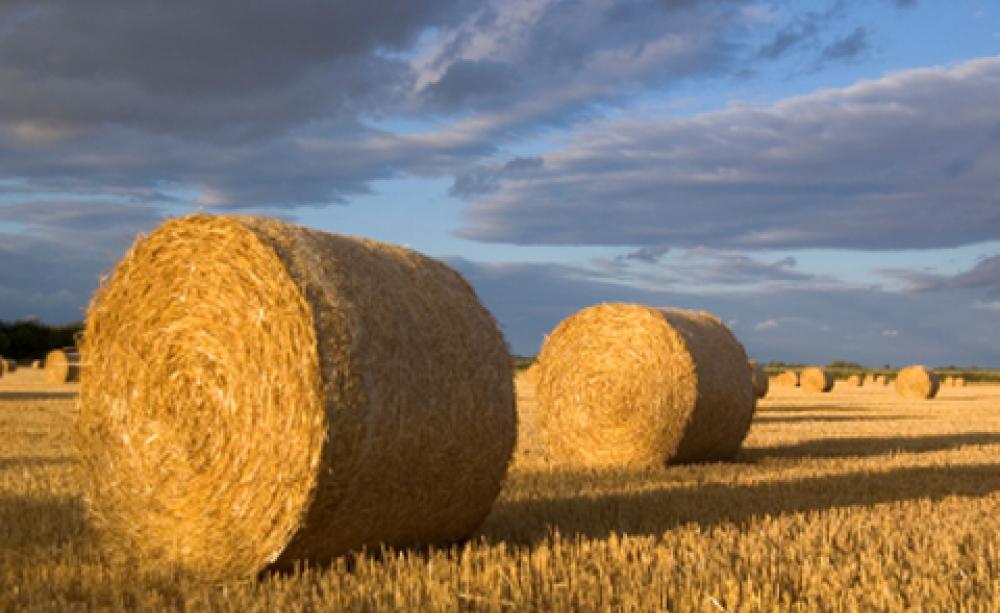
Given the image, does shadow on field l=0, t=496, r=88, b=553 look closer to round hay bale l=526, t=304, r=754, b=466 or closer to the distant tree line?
round hay bale l=526, t=304, r=754, b=466

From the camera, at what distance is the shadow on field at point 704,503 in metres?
7.00

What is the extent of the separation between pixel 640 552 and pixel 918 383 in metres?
31.5

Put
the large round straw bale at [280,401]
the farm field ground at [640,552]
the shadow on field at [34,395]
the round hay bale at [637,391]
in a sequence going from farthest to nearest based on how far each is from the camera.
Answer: the shadow on field at [34,395]
the round hay bale at [637,391]
the large round straw bale at [280,401]
the farm field ground at [640,552]

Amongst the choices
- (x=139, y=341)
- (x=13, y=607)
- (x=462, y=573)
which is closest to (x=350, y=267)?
(x=139, y=341)

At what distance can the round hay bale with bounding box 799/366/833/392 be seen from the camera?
3881cm

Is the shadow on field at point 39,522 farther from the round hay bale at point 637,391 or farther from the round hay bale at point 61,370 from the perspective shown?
the round hay bale at point 61,370

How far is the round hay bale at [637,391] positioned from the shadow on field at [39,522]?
577 centimetres

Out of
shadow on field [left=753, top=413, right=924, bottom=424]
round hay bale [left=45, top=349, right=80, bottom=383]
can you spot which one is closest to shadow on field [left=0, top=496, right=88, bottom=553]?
shadow on field [left=753, top=413, right=924, bottom=424]

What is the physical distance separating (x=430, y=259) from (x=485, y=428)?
1.35 meters

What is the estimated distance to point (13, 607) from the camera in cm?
510

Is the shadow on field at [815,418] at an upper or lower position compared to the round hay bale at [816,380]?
lower

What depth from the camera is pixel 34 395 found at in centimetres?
2353

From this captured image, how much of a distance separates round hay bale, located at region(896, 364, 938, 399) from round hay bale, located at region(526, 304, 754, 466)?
80.1 feet

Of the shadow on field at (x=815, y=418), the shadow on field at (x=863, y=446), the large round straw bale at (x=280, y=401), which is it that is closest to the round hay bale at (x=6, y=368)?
the shadow on field at (x=815, y=418)
